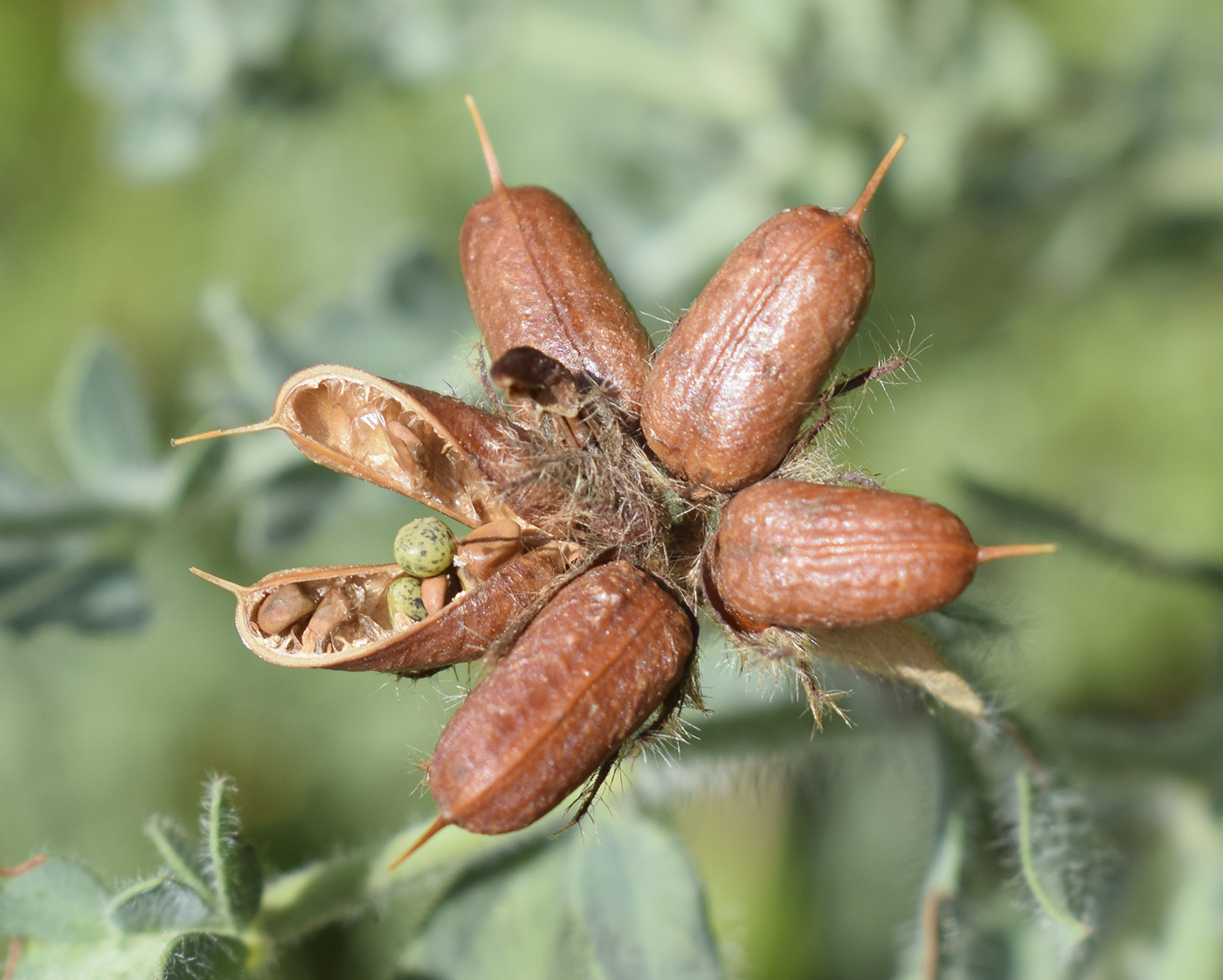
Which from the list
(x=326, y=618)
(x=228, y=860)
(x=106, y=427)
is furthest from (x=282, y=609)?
(x=106, y=427)

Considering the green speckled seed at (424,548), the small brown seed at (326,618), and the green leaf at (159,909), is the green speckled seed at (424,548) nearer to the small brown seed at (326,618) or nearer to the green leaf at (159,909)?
the small brown seed at (326,618)

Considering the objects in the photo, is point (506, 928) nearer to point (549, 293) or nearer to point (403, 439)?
point (403, 439)

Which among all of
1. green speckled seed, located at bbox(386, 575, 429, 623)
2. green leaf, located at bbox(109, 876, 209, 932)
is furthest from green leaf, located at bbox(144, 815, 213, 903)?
green speckled seed, located at bbox(386, 575, 429, 623)

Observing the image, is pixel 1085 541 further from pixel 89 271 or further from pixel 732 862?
pixel 89 271

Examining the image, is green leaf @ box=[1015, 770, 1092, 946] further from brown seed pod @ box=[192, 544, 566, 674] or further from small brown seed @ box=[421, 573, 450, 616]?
small brown seed @ box=[421, 573, 450, 616]

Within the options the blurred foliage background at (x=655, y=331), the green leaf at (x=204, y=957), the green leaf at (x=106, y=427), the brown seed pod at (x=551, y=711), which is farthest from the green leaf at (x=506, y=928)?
the green leaf at (x=106, y=427)

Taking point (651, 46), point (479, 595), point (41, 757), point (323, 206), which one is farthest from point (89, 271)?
point (479, 595)
